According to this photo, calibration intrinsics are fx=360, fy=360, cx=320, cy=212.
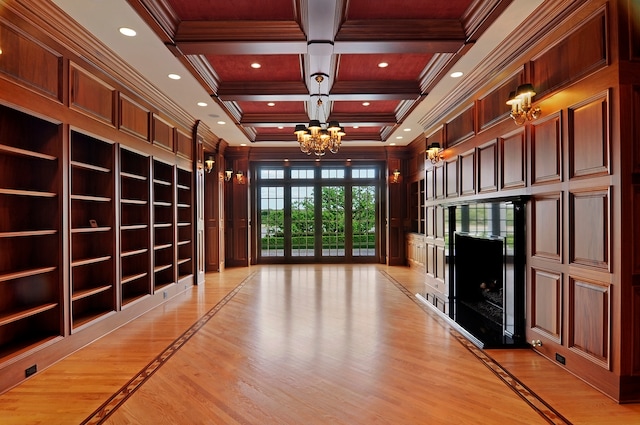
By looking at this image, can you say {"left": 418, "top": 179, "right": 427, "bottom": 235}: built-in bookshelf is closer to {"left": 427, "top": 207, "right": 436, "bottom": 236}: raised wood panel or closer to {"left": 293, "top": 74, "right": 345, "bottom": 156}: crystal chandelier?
{"left": 427, "top": 207, "right": 436, "bottom": 236}: raised wood panel

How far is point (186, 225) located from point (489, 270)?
5.48 meters

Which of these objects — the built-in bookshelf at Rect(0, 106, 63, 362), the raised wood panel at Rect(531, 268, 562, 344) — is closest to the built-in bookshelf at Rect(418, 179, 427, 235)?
the raised wood panel at Rect(531, 268, 562, 344)

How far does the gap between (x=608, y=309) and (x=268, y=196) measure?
8.74 meters

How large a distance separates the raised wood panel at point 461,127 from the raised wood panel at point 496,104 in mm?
231

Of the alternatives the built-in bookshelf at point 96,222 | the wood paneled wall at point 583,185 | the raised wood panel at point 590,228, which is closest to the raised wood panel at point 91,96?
the built-in bookshelf at point 96,222

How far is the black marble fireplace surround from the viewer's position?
3.89 meters

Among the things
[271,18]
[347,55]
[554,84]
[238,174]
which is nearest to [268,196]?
[238,174]

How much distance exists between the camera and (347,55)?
15.6 ft

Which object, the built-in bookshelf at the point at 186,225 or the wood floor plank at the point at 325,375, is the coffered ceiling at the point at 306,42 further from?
the wood floor plank at the point at 325,375

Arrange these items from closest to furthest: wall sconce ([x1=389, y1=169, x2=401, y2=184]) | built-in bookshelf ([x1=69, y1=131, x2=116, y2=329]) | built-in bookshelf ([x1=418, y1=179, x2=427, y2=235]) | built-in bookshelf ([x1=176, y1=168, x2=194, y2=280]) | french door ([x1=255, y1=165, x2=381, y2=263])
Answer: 1. built-in bookshelf ([x1=69, y1=131, x2=116, y2=329])
2. built-in bookshelf ([x1=176, y1=168, x2=194, y2=280])
3. built-in bookshelf ([x1=418, y1=179, x2=427, y2=235])
4. wall sconce ([x1=389, y1=169, x2=401, y2=184])
5. french door ([x1=255, y1=165, x2=381, y2=263])

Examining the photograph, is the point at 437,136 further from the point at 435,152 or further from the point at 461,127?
the point at 461,127

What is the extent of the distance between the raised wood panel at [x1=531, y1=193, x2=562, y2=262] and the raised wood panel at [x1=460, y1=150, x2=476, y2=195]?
53.9 inches

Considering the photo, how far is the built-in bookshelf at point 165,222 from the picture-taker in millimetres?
6355

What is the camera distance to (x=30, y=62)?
3.21 meters
